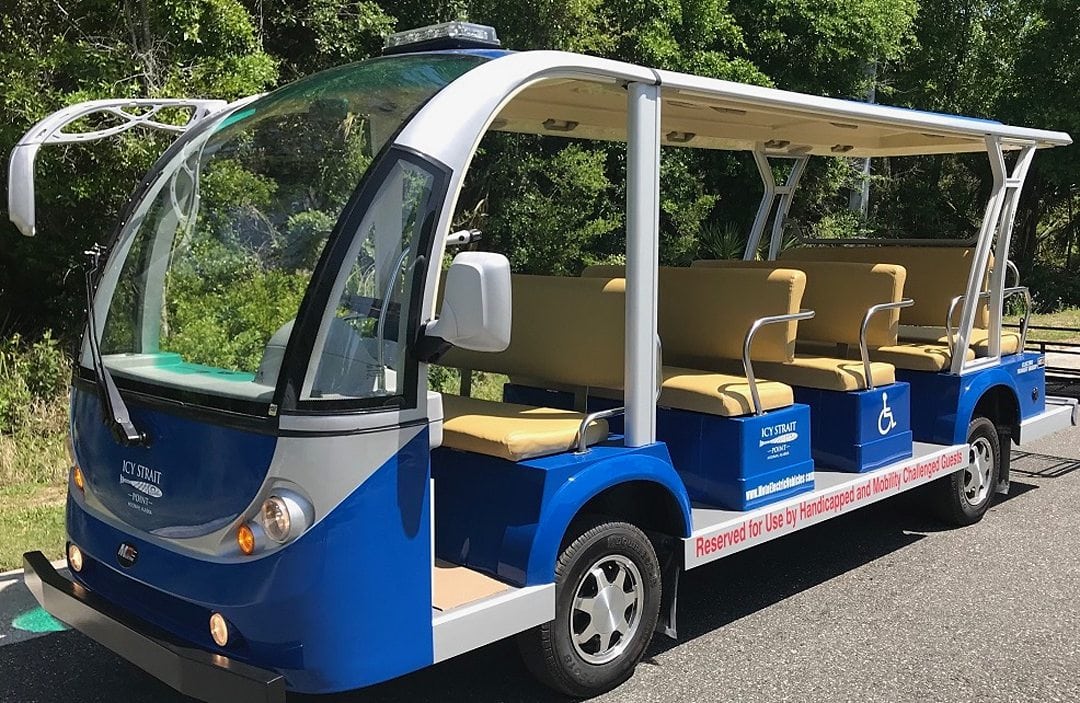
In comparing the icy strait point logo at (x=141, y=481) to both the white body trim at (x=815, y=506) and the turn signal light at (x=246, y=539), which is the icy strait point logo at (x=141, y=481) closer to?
the turn signal light at (x=246, y=539)

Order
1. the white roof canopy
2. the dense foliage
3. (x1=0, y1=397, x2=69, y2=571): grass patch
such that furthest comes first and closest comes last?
the dense foliage
(x1=0, y1=397, x2=69, y2=571): grass patch
the white roof canopy

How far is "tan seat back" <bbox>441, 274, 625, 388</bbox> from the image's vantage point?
4180 mm

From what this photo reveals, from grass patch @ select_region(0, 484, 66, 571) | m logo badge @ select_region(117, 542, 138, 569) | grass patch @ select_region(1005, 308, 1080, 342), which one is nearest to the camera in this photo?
m logo badge @ select_region(117, 542, 138, 569)

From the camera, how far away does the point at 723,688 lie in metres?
3.88

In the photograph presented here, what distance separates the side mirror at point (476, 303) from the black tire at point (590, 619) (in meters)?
1.01

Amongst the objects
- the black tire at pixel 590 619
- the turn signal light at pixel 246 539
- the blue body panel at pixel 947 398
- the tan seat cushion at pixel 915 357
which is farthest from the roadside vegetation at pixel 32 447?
the blue body panel at pixel 947 398

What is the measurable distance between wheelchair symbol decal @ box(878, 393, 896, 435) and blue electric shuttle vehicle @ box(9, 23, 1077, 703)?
187mm

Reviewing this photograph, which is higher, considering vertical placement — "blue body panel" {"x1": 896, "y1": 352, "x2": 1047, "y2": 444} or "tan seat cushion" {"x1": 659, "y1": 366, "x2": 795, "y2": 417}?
"tan seat cushion" {"x1": 659, "y1": 366, "x2": 795, "y2": 417}

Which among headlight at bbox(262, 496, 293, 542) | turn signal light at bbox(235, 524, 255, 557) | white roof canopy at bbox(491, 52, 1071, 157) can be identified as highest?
white roof canopy at bbox(491, 52, 1071, 157)

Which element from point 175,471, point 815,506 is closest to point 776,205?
point 815,506

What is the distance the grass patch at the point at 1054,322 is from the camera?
14.2 meters

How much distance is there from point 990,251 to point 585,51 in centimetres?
723

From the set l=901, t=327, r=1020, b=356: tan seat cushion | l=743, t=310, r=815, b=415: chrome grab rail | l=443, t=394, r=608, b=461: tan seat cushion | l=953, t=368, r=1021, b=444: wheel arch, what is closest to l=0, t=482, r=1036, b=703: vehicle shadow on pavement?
l=953, t=368, r=1021, b=444: wheel arch

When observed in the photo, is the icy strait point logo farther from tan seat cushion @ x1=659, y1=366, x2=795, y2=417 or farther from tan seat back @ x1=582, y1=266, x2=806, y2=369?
tan seat back @ x1=582, y1=266, x2=806, y2=369
